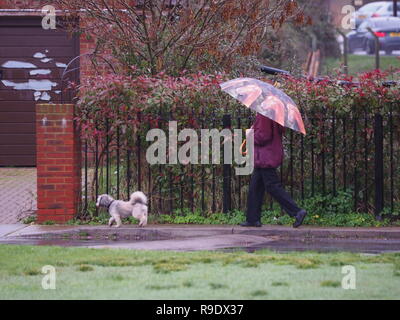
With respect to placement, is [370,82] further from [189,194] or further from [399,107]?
[189,194]

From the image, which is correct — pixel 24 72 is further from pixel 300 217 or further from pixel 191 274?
pixel 191 274

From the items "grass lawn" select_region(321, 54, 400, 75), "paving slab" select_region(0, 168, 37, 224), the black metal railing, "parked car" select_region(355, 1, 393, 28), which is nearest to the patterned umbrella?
the black metal railing

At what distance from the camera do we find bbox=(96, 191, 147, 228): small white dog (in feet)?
35.9

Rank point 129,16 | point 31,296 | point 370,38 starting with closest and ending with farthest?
1. point 31,296
2. point 129,16
3. point 370,38

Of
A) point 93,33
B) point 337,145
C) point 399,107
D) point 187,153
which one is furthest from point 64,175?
point 399,107

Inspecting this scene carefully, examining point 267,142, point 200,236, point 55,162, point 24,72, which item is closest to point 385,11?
point 24,72

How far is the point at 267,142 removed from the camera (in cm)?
1095

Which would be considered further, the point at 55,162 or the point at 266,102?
the point at 55,162

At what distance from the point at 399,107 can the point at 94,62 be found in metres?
5.06

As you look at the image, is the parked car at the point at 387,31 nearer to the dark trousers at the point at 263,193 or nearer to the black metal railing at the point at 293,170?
the black metal railing at the point at 293,170

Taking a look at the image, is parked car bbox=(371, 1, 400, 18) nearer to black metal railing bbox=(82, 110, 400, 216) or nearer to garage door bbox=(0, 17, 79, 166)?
garage door bbox=(0, 17, 79, 166)

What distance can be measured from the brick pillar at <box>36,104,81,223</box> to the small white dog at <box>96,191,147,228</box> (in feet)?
2.47

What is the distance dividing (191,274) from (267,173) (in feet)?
11.2
